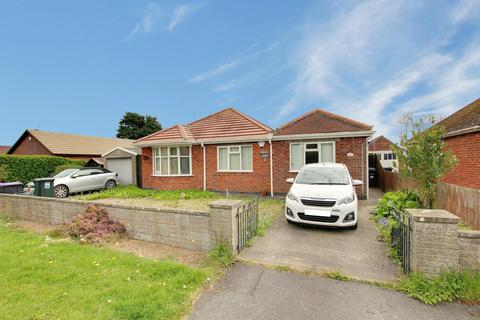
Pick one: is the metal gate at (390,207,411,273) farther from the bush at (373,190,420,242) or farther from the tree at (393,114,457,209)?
the tree at (393,114,457,209)

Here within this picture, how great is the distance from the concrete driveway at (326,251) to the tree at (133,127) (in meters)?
45.8

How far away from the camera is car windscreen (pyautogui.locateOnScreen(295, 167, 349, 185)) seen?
639 centimetres

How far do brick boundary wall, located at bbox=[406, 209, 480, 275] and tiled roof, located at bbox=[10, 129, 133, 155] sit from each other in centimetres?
2325

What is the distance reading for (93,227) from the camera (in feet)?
19.0

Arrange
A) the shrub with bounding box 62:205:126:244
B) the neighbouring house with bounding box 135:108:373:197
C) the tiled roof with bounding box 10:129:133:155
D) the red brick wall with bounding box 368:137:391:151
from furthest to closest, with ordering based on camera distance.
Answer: the red brick wall with bounding box 368:137:391:151
the tiled roof with bounding box 10:129:133:155
the neighbouring house with bounding box 135:108:373:197
the shrub with bounding box 62:205:126:244

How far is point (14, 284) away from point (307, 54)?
11.8 metres

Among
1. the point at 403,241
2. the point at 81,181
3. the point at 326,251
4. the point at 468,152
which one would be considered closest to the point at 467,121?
the point at 468,152

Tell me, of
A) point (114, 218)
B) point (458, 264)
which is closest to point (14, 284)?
point (114, 218)

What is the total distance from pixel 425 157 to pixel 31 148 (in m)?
32.3

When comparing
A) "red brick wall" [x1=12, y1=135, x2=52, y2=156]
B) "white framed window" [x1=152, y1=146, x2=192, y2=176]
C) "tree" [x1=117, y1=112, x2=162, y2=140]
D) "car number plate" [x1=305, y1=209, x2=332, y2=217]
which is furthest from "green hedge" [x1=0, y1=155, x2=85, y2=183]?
"tree" [x1=117, y1=112, x2=162, y2=140]

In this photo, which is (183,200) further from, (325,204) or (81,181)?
(81,181)

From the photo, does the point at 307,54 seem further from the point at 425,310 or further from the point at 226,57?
the point at 425,310

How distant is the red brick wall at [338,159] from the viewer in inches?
386

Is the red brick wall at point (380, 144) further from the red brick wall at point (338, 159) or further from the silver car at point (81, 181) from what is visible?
the silver car at point (81, 181)
